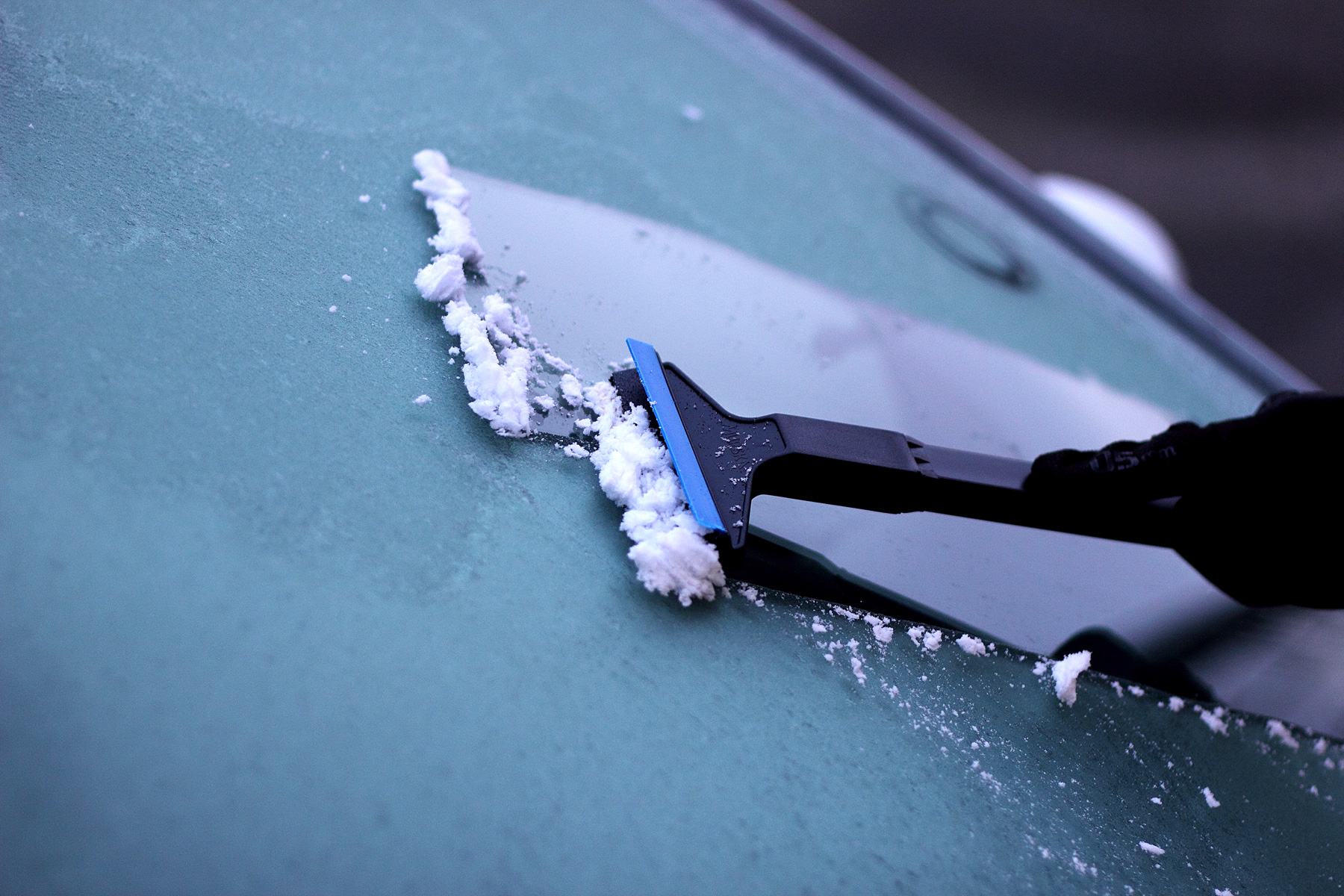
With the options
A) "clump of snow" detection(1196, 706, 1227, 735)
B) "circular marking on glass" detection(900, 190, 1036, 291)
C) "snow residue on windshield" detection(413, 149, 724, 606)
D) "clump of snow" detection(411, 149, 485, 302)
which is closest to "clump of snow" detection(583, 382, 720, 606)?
"snow residue on windshield" detection(413, 149, 724, 606)

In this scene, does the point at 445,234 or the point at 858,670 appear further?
the point at 445,234

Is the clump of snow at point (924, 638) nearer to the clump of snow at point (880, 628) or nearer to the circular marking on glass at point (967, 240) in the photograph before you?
the clump of snow at point (880, 628)

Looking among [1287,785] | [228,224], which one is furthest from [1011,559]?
[228,224]

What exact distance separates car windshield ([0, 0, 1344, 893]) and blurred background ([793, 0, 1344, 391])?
11.6ft

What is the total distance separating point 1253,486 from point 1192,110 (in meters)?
4.67

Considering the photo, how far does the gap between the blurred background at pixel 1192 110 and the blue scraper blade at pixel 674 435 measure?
13.1ft

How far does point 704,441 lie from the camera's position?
952mm

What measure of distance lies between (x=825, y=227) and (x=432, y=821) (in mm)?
1211

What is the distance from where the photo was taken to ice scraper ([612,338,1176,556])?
0.92 m

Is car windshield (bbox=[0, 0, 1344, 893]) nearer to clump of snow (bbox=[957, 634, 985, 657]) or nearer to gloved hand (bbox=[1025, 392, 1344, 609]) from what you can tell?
clump of snow (bbox=[957, 634, 985, 657])

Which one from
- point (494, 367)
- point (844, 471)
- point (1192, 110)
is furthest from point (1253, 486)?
point (1192, 110)

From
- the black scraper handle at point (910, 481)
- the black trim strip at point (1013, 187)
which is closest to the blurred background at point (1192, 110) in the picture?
the black trim strip at point (1013, 187)

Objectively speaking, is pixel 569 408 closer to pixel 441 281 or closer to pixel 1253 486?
pixel 441 281

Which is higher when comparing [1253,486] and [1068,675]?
[1253,486]
